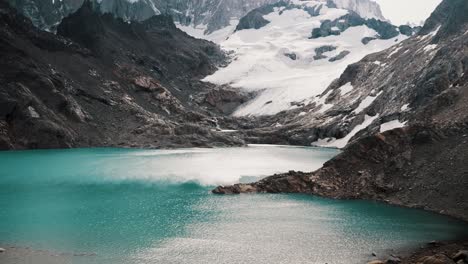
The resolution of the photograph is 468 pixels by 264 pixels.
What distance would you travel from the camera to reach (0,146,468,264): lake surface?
36.4m

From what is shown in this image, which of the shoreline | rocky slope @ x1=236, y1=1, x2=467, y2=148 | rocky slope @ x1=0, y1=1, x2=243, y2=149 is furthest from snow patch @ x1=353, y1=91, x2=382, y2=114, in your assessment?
the shoreline

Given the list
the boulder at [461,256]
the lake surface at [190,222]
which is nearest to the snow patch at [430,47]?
the lake surface at [190,222]

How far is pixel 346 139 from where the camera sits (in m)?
153

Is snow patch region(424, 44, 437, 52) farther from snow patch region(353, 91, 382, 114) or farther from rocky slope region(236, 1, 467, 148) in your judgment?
snow patch region(353, 91, 382, 114)

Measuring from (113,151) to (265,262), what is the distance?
93.3 m

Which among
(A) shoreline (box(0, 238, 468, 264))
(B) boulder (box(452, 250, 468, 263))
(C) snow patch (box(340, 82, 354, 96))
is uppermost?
(C) snow patch (box(340, 82, 354, 96))

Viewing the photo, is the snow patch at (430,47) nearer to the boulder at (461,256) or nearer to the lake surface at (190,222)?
the lake surface at (190,222)

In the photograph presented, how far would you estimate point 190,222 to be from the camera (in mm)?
46562

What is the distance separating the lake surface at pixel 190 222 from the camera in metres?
36.4

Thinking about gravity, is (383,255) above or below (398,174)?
below

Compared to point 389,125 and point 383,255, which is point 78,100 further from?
point 383,255

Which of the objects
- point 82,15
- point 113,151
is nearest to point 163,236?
point 113,151

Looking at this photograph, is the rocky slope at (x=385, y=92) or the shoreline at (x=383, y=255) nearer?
the shoreline at (x=383, y=255)

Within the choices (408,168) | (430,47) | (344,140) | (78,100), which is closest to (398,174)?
(408,168)
